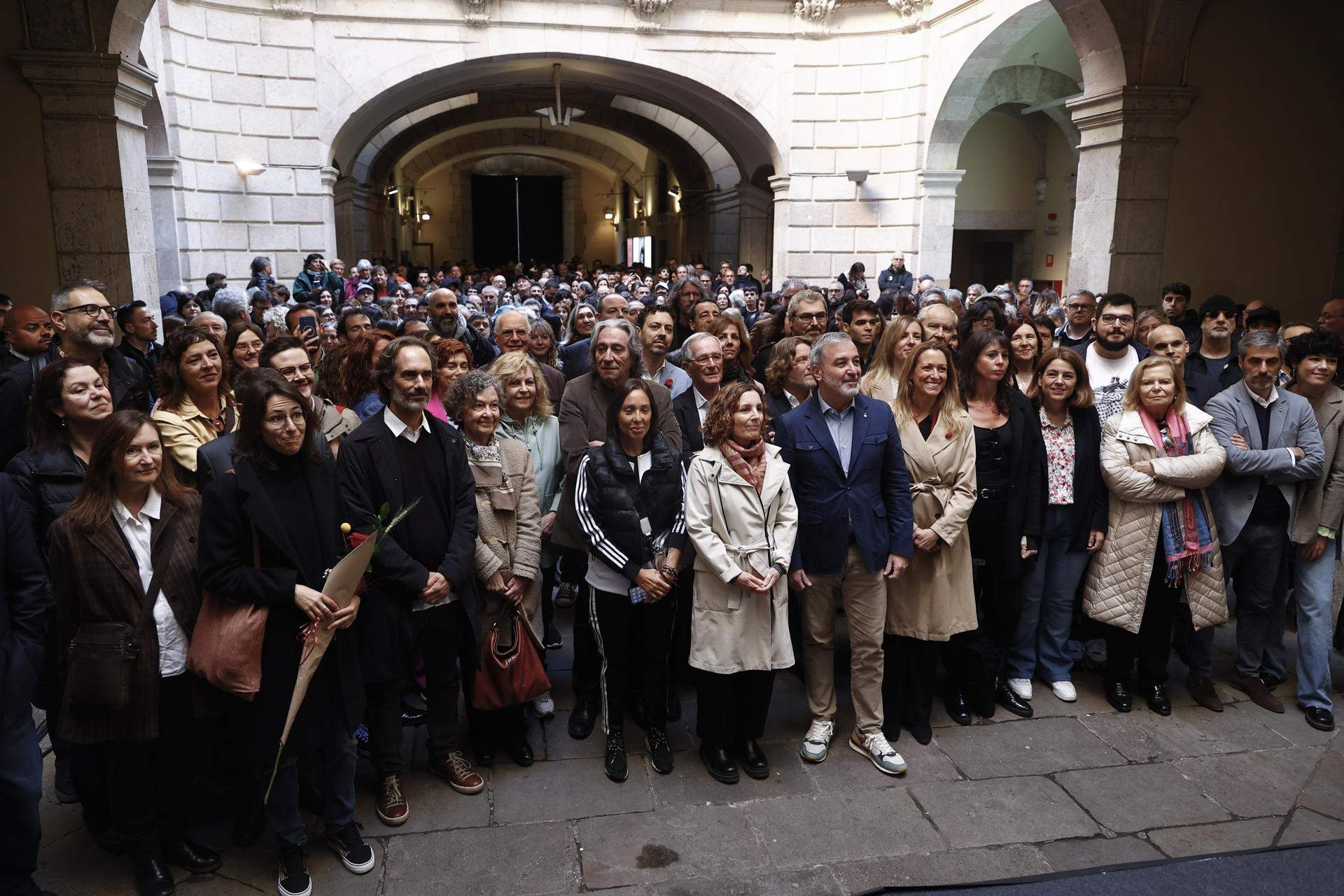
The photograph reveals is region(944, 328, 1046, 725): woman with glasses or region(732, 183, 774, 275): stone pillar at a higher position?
region(732, 183, 774, 275): stone pillar

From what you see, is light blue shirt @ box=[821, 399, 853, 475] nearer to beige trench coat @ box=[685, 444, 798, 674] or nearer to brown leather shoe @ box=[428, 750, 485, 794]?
beige trench coat @ box=[685, 444, 798, 674]

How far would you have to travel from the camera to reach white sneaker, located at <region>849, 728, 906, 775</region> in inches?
153

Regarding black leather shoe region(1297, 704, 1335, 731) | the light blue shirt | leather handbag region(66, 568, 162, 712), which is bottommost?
black leather shoe region(1297, 704, 1335, 731)

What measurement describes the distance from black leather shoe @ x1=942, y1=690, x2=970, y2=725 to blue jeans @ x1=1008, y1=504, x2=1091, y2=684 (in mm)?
403

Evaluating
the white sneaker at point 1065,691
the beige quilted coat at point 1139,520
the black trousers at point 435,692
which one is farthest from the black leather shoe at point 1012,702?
the black trousers at point 435,692

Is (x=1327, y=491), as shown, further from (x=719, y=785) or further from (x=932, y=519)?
(x=719, y=785)

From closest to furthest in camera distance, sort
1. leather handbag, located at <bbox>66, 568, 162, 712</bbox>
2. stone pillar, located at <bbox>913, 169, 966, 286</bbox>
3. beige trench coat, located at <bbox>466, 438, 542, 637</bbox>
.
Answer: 1. leather handbag, located at <bbox>66, 568, 162, 712</bbox>
2. beige trench coat, located at <bbox>466, 438, 542, 637</bbox>
3. stone pillar, located at <bbox>913, 169, 966, 286</bbox>

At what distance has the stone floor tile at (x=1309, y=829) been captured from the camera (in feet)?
11.5

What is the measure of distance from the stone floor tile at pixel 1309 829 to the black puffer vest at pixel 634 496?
272 centimetres

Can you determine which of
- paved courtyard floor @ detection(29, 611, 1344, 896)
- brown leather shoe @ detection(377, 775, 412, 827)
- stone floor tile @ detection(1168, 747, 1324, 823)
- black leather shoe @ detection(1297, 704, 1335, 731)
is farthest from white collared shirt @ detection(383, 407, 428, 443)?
black leather shoe @ detection(1297, 704, 1335, 731)

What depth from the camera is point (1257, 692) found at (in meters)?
4.62

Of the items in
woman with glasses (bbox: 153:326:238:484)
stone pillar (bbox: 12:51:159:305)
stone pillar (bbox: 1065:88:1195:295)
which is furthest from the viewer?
stone pillar (bbox: 1065:88:1195:295)

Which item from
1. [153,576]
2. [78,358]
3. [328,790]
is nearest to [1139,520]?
[328,790]

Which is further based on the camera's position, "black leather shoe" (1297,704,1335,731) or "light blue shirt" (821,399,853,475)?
"black leather shoe" (1297,704,1335,731)
